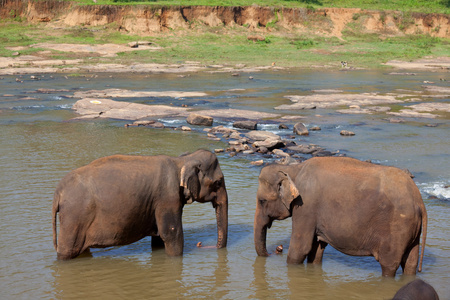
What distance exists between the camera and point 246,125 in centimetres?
1942

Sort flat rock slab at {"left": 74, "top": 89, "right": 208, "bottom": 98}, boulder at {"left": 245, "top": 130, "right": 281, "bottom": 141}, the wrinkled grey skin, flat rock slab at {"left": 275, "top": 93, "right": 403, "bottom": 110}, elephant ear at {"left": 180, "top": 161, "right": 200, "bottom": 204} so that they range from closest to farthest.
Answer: the wrinkled grey skin, elephant ear at {"left": 180, "top": 161, "right": 200, "bottom": 204}, boulder at {"left": 245, "top": 130, "right": 281, "bottom": 141}, flat rock slab at {"left": 275, "top": 93, "right": 403, "bottom": 110}, flat rock slab at {"left": 74, "top": 89, "right": 208, "bottom": 98}

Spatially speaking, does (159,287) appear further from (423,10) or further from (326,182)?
(423,10)

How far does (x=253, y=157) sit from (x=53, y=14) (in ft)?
145

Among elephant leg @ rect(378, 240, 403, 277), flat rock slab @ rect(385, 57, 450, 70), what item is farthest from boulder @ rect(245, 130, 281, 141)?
flat rock slab @ rect(385, 57, 450, 70)

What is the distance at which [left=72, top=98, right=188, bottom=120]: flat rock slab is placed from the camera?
71.3ft

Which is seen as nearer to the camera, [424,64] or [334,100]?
[334,100]

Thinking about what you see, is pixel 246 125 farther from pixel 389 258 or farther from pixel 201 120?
pixel 389 258

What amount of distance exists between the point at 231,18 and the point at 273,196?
171 feet

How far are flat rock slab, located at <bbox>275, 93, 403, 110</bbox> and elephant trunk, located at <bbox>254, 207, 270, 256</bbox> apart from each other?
52.8 feet

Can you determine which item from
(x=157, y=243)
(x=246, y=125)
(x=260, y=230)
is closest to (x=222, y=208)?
(x=260, y=230)

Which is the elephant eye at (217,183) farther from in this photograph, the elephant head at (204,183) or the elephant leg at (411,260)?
the elephant leg at (411,260)

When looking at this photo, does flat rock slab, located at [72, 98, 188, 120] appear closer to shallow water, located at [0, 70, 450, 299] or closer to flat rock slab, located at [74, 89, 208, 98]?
shallow water, located at [0, 70, 450, 299]

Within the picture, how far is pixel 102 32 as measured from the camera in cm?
5078

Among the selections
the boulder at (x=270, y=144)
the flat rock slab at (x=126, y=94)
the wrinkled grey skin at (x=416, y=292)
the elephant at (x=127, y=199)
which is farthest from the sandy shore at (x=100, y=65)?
the wrinkled grey skin at (x=416, y=292)
